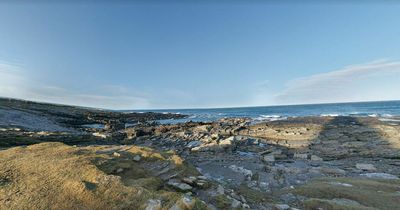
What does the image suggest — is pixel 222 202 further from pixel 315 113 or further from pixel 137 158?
pixel 315 113

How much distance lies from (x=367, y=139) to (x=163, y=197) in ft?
77.5

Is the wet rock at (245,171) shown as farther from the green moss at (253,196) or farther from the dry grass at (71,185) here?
the dry grass at (71,185)

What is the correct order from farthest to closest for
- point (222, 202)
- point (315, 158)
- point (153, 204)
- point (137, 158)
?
1. point (315, 158)
2. point (137, 158)
3. point (222, 202)
4. point (153, 204)

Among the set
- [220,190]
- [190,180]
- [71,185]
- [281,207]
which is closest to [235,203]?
[220,190]

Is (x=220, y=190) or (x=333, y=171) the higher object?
(x=220, y=190)

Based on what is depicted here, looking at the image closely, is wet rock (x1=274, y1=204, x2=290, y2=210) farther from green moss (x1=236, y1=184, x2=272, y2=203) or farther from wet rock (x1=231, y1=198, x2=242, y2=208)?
wet rock (x1=231, y1=198, x2=242, y2=208)

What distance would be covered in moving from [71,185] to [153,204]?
2.31 m

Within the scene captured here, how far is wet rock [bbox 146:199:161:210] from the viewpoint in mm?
5691

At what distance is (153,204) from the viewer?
229 inches

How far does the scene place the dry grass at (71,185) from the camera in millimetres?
5762

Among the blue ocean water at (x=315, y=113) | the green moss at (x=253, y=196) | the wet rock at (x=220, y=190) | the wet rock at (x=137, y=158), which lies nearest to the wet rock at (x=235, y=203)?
the wet rock at (x=220, y=190)

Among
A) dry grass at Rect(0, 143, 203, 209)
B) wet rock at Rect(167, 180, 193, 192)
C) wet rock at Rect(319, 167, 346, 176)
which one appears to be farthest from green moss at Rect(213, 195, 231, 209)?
wet rock at Rect(319, 167, 346, 176)

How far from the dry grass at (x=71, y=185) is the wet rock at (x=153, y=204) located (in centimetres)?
12

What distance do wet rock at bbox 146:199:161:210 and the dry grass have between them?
0.12 metres
